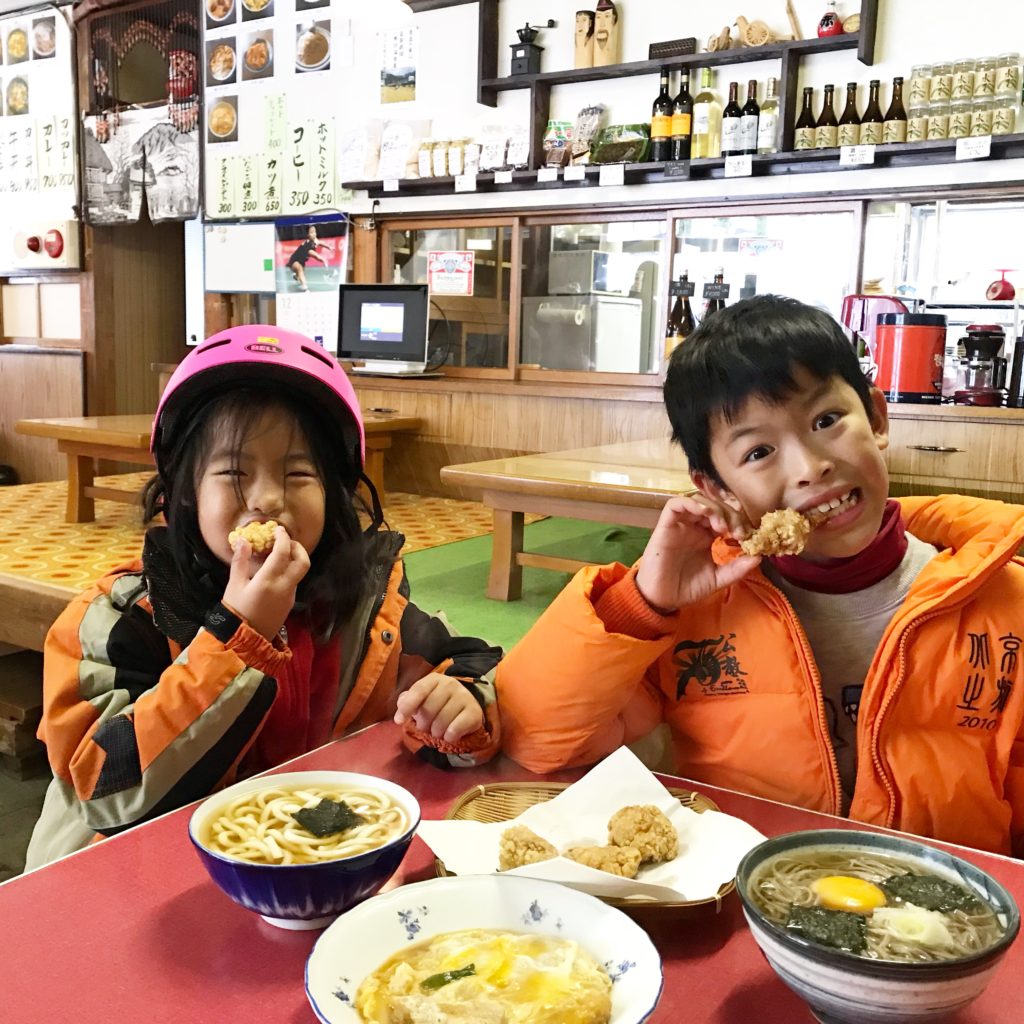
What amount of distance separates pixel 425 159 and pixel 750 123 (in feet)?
6.19

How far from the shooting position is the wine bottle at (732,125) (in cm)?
442

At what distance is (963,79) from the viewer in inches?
155

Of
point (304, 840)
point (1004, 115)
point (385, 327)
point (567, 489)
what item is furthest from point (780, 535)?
point (385, 327)

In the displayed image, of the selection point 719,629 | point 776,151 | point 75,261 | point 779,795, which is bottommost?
point 779,795

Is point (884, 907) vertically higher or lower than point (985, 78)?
lower

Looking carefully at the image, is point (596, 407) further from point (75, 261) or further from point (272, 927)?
point (75, 261)

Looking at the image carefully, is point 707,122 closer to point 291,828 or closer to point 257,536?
point 257,536

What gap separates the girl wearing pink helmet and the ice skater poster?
4.63 meters

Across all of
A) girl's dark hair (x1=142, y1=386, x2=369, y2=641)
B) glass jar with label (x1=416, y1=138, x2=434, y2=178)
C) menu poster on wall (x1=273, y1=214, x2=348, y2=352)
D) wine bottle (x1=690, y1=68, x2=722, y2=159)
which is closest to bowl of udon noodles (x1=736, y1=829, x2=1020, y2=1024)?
girl's dark hair (x1=142, y1=386, x2=369, y2=641)

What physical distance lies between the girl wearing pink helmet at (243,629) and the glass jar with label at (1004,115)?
11.7 feet

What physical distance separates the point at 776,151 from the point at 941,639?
12.4 feet

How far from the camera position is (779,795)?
1144mm

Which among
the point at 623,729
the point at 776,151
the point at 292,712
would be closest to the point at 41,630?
the point at 292,712

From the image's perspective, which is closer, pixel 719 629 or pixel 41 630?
pixel 719 629
